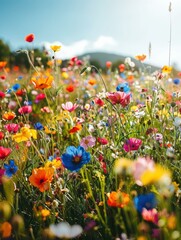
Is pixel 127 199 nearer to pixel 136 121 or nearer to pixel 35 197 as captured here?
pixel 35 197

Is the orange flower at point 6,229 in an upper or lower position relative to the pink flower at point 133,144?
lower

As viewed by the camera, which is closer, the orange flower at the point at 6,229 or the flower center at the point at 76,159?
the orange flower at the point at 6,229

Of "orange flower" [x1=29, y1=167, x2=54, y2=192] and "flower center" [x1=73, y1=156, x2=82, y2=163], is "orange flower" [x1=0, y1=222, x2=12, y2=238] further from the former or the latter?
"flower center" [x1=73, y1=156, x2=82, y2=163]

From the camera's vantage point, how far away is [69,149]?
137cm

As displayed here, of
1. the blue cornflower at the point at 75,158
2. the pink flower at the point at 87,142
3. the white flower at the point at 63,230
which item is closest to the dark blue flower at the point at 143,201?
the white flower at the point at 63,230

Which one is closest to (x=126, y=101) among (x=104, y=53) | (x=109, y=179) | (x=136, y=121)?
(x=109, y=179)

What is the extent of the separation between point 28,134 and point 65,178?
0.25 m

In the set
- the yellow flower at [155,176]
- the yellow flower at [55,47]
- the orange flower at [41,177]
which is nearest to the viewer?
the yellow flower at [155,176]

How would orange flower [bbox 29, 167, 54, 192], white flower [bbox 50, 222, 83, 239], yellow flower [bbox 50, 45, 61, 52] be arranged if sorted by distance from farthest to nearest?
yellow flower [bbox 50, 45, 61, 52] < orange flower [bbox 29, 167, 54, 192] < white flower [bbox 50, 222, 83, 239]

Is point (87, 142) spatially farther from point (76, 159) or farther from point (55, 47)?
point (55, 47)

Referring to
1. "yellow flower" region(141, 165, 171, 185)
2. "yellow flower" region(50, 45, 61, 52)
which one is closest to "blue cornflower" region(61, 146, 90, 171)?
"yellow flower" region(141, 165, 171, 185)

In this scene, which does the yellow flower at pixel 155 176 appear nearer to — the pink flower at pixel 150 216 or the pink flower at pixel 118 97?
the pink flower at pixel 150 216

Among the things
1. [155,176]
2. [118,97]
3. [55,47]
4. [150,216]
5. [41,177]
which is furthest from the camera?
[55,47]

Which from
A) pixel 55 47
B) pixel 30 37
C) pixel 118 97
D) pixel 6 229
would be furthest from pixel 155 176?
pixel 30 37
